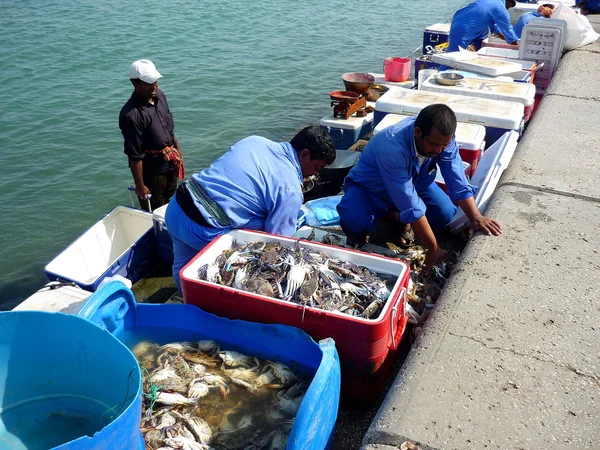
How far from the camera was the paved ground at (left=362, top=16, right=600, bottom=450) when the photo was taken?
244 centimetres

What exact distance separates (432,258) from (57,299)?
292cm

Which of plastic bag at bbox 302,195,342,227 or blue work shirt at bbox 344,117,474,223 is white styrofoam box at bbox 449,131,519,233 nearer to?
blue work shirt at bbox 344,117,474,223

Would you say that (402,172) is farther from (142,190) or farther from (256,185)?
(142,190)

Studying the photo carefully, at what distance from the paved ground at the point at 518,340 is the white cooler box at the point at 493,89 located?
1786mm

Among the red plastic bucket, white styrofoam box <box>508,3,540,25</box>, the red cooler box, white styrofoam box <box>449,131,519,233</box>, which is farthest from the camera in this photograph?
white styrofoam box <box>508,3,540,25</box>

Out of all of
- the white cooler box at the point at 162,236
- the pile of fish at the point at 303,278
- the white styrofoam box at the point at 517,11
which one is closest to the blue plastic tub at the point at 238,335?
the pile of fish at the point at 303,278

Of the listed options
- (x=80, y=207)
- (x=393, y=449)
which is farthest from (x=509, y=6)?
(x=393, y=449)

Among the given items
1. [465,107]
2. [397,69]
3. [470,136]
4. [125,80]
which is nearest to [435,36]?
[397,69]

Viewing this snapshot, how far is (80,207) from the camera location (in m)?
8.93

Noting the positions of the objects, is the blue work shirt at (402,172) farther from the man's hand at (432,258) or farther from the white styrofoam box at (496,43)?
the white styrofoam box at (496,43)

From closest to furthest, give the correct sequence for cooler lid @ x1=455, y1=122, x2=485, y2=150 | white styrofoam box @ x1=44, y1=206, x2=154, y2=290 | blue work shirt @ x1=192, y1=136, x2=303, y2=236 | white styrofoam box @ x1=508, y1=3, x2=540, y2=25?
1. blue work shirt @ x1=192, y1=136, x2=303, y2=236
2. white styrofoam box @ x1=44, y1=206, x2=154, y2=290
3. cooler lid @ x1=455, y1=122, x2=485, y2=150
4. white styrofoam box @ x1=508, y1=3, x2=540, y2=25

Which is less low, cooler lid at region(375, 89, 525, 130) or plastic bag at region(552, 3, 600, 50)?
plastic bag at region(552, 3, 600, 50)

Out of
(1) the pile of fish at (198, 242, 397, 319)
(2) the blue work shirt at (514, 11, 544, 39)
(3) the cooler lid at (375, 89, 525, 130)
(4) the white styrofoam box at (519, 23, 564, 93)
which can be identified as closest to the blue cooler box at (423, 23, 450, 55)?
(2) the blue work shirt at (514, 11, 544, 39)

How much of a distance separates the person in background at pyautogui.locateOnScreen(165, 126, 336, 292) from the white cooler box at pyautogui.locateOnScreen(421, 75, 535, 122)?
3.20 m
